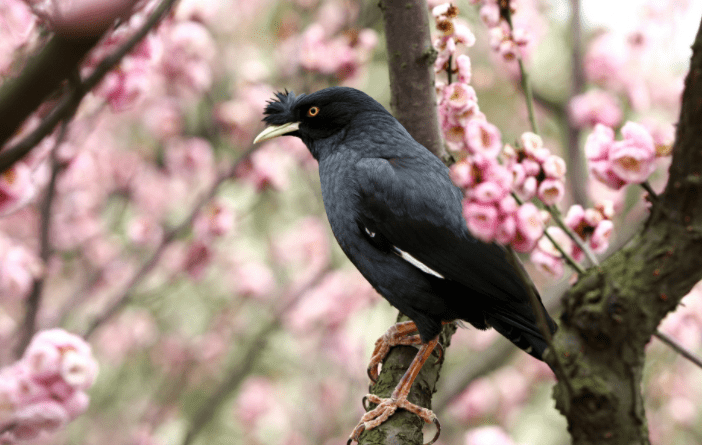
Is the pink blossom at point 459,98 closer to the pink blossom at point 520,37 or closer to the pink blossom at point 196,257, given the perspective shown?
the pink blossom at point 520,37

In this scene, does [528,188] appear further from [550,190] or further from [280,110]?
[280,110]

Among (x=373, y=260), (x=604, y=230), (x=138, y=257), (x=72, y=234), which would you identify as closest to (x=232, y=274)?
(x=138, y=257)

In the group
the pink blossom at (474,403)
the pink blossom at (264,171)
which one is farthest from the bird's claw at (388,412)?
the pink blossom at (474,403)

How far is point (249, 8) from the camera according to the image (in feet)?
27.3

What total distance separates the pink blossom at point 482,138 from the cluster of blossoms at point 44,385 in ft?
8.14

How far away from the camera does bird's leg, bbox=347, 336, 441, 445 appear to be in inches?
102

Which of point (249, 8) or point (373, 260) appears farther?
→ point (249, 8)

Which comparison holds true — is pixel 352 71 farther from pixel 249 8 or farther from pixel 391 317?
pixel 249 8

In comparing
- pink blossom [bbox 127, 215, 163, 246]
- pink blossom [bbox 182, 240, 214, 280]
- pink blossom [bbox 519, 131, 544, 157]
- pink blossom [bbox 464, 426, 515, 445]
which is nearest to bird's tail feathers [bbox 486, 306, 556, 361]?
pink blossom [bbox 519, 131, 544, 157]

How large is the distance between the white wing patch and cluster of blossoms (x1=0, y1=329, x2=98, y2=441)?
180cm

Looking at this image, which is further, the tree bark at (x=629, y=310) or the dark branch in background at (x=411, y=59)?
the dark branch in background at (x=411, y=59)

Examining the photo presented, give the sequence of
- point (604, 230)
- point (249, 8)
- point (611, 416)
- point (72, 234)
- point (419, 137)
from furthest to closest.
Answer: point (249, 8) → point (72, 234) → point (419, 137) → point (604, 230) → point (611, 416)

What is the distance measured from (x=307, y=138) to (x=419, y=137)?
0.67m

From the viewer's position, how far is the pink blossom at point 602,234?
1880mm
